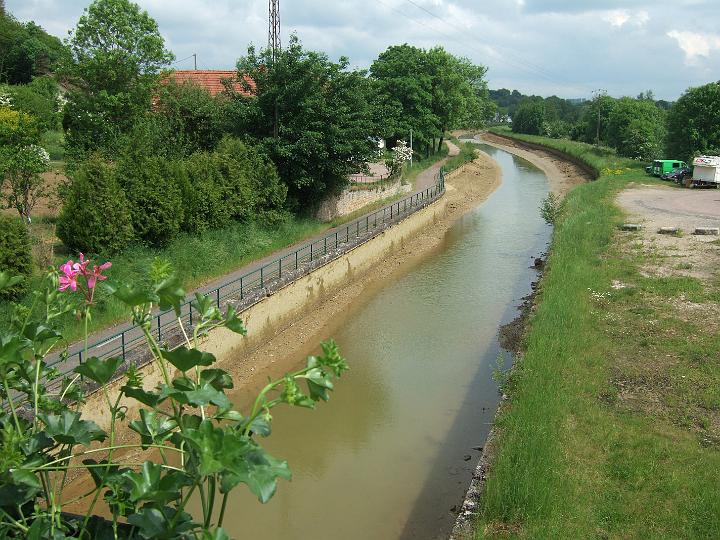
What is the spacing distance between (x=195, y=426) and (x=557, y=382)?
839 cm

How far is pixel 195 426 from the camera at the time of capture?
3371 millimetres

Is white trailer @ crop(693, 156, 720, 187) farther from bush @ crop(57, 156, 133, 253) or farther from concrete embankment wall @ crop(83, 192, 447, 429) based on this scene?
bush @ crop(57, 156, 133, 253)

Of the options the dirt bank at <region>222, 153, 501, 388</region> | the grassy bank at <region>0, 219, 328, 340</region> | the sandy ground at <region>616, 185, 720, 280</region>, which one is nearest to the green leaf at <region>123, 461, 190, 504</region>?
the grassy bank at <region>0, 219, 328, 340</region>

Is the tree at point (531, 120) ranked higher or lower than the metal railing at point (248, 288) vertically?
higher

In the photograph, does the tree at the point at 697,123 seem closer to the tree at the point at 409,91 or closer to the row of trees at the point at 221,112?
the tree at the point at 409,91

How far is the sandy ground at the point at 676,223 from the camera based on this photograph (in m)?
18.3

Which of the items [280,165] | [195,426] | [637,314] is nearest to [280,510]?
[195,426]

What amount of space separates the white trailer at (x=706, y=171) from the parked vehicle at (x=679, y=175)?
4.47 ft

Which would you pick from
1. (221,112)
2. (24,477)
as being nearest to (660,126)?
(221,112)

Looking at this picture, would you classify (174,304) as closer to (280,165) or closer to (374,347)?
(374,347)

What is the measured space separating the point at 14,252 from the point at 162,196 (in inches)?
190

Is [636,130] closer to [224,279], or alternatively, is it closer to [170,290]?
[224,279]

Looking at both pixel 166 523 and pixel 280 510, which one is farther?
pixel 280 510

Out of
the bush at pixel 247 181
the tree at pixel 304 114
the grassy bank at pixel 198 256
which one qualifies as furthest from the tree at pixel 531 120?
the grassy bank at pixel 198 256
